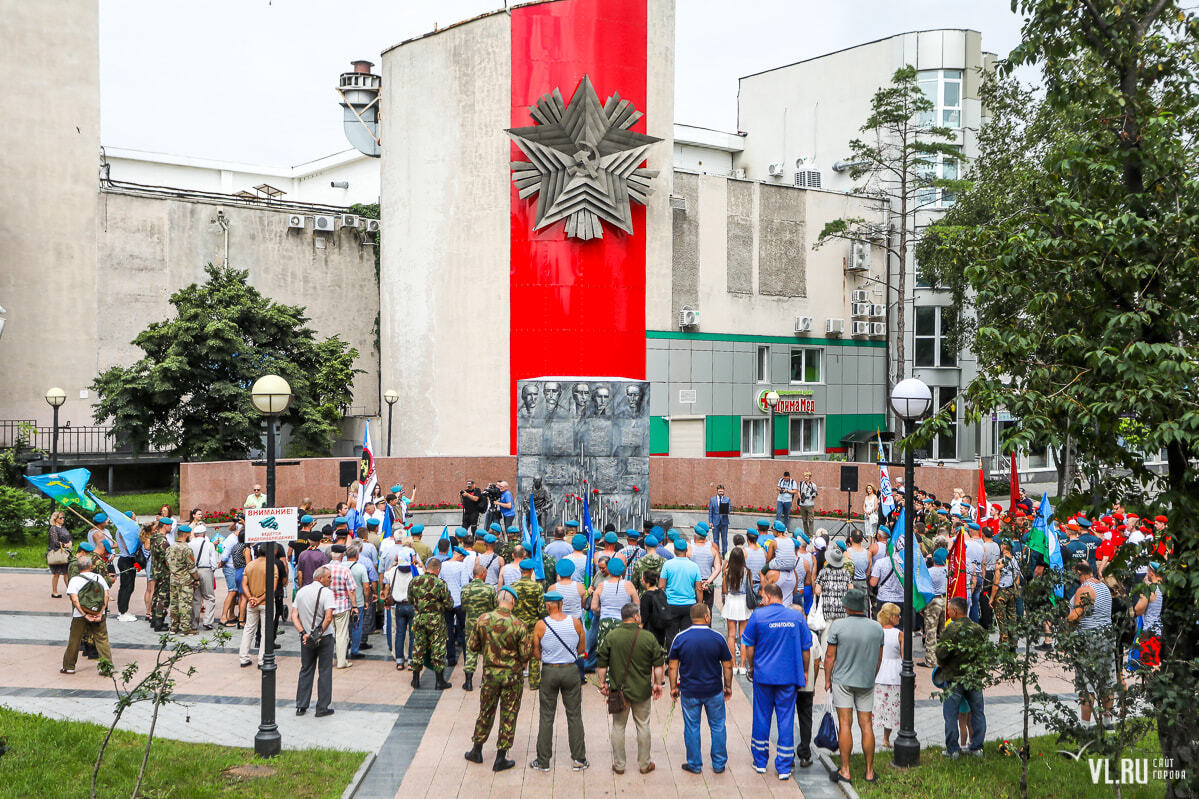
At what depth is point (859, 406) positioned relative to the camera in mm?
40094

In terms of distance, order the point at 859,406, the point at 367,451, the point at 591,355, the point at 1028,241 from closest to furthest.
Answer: the point at 1028,241 → the point at 367,451 → the point at 591,355 → the point at 859,406

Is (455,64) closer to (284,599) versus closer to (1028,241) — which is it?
(284,599)

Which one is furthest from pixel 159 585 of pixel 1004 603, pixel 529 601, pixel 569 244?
pixel 569 244

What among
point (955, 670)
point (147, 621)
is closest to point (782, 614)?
point (955, 670)

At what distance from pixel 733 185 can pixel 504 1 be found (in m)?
10.5

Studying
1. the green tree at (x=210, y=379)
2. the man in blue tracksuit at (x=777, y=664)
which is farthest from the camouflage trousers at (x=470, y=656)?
the green tree at (x=210, y=379)

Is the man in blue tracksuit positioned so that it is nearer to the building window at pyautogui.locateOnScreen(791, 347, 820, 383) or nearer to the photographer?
the photographer

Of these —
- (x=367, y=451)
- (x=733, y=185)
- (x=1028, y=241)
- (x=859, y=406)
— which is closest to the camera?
(x=1028, y=241)

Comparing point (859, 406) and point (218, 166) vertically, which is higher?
point (218, 166)

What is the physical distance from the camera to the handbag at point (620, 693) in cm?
957

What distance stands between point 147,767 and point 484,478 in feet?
69.7

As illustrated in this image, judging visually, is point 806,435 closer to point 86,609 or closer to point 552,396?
point 552,396

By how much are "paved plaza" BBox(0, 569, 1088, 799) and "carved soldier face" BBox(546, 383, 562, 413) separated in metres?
12.1

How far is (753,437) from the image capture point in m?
37.3
